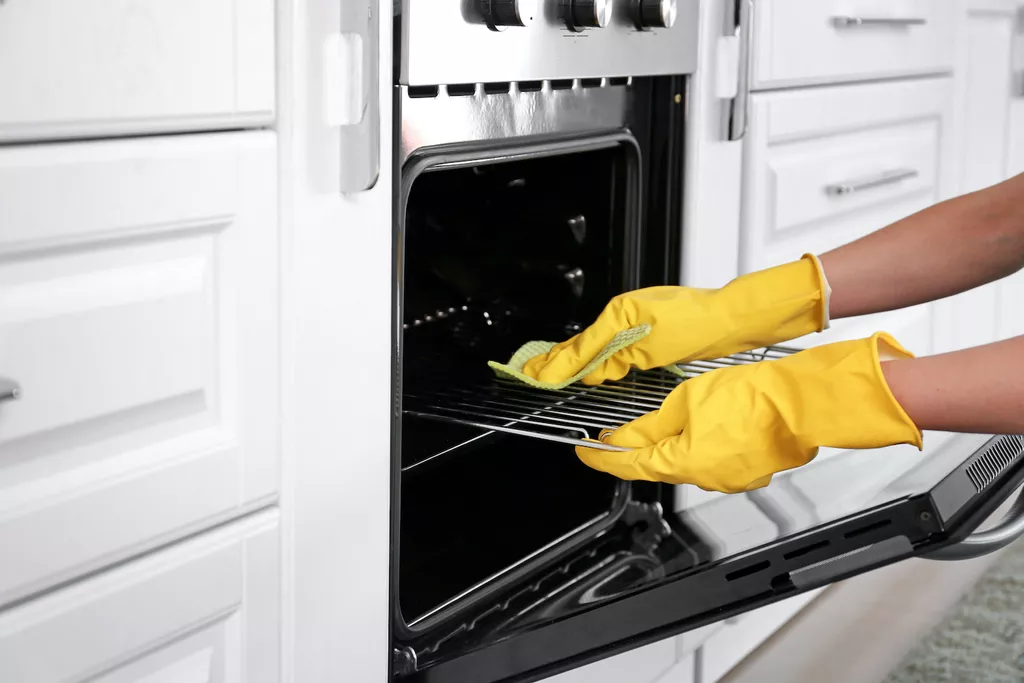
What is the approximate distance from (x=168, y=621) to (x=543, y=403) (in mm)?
430

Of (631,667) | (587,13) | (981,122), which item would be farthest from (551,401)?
(981,122)

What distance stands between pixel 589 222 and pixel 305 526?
0.60 metres

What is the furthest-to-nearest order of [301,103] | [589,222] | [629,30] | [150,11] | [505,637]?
[589,222] < [629,30] < [505,637] < [301,103] < [150,11]

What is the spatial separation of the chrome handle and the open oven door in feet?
1.69

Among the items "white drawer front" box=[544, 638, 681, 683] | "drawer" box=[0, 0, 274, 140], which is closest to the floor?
"white drawer front" box=[544, 638, 681, 683]

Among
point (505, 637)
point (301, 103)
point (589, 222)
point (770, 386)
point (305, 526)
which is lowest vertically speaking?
point (505, 637)

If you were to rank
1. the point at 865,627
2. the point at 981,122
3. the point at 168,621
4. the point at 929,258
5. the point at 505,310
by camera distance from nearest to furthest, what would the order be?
the point at 168,621 → the point at 929,258 → the point at 505,310 → the point at 865,627 → the point at 981,122

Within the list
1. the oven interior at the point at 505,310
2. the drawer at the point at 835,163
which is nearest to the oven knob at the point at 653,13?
the oven interior at the point at 505,310

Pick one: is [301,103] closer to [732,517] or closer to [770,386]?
[770,386]

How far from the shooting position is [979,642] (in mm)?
2168

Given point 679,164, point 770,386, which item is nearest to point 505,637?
point 770,386

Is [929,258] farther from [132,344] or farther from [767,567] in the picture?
[132,344]

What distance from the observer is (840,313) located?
1.30 meters

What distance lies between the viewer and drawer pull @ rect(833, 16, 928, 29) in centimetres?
174
